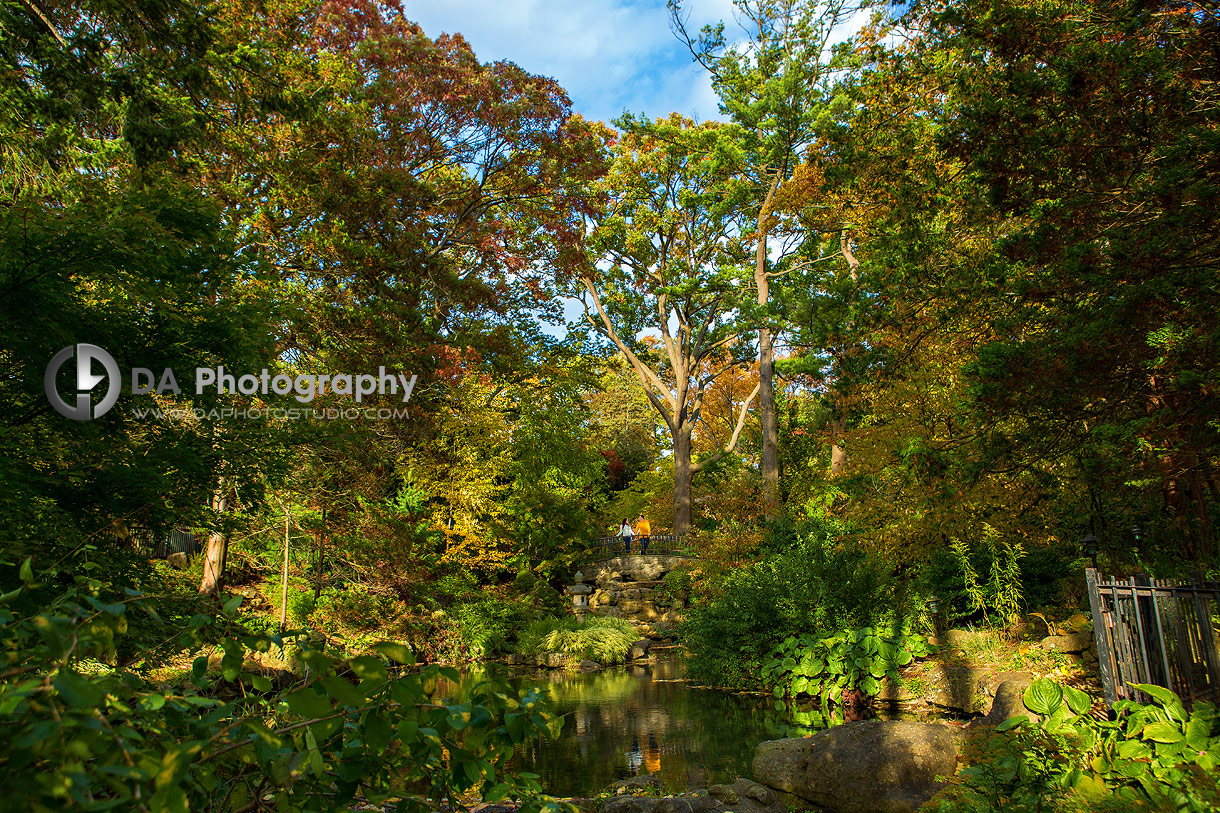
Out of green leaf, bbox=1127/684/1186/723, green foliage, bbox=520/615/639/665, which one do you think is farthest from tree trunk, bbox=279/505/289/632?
green leaf, bbox=1127/684/1186/723

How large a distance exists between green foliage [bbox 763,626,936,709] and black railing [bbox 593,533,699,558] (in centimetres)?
1067

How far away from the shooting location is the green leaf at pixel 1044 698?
14.2 ft

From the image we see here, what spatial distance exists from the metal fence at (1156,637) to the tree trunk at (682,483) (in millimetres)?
17689

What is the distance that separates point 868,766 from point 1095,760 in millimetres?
2446

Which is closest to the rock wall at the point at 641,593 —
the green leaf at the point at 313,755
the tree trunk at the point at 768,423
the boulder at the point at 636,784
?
the tree trunk at the point at 768,423

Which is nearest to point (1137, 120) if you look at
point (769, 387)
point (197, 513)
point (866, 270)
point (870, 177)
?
point (870, 177)

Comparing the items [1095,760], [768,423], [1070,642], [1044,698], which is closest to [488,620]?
[768,423]

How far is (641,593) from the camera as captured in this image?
20359mm

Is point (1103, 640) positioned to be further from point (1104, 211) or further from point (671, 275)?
point (671, 275)

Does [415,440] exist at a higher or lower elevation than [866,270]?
lower

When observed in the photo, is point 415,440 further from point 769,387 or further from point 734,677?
point 769,387

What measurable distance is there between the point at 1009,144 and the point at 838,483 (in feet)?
24.2

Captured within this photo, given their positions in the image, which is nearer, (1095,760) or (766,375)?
(1095,760)

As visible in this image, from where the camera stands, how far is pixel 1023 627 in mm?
9508
